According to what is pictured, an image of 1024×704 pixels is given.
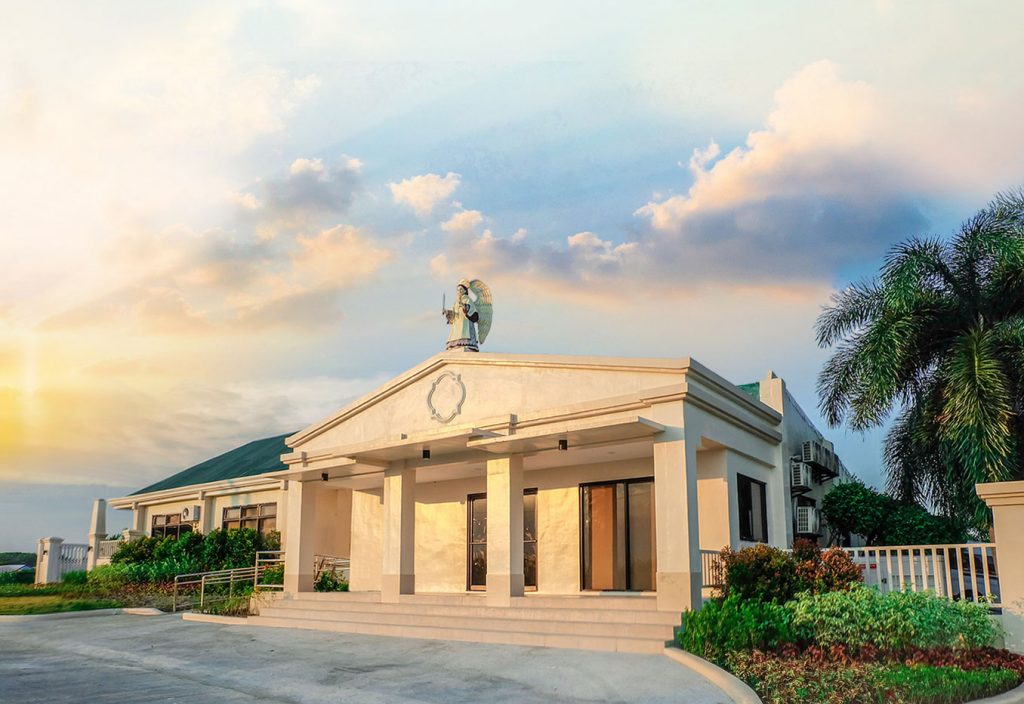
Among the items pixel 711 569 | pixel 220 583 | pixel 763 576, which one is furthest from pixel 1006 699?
pixel 220 583

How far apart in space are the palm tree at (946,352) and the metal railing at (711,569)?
4429 millimetres

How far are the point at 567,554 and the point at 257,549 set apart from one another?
10121 millimetres

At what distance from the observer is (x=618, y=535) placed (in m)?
17.6

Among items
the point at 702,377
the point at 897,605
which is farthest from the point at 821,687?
the point at 702,377

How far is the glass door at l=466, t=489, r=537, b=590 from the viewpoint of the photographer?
18625mm

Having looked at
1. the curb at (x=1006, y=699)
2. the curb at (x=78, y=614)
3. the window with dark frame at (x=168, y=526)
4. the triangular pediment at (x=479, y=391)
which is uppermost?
the triangular pediment at (x=479, y=391)

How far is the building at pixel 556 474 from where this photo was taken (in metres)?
14.6

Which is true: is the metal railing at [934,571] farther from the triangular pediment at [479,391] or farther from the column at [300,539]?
the column at [300,539]

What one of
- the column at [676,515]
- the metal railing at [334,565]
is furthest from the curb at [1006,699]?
the metal railing at [334,565]

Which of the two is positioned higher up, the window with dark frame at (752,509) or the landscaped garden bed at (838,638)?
the window with dark frame at (752,509)

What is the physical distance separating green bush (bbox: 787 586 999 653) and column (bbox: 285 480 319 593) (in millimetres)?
11793

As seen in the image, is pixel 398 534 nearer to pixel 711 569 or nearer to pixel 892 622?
pixel 711 569

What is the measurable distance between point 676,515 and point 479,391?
5.31 meters

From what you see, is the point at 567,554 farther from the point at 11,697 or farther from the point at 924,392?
the point at 11,697
